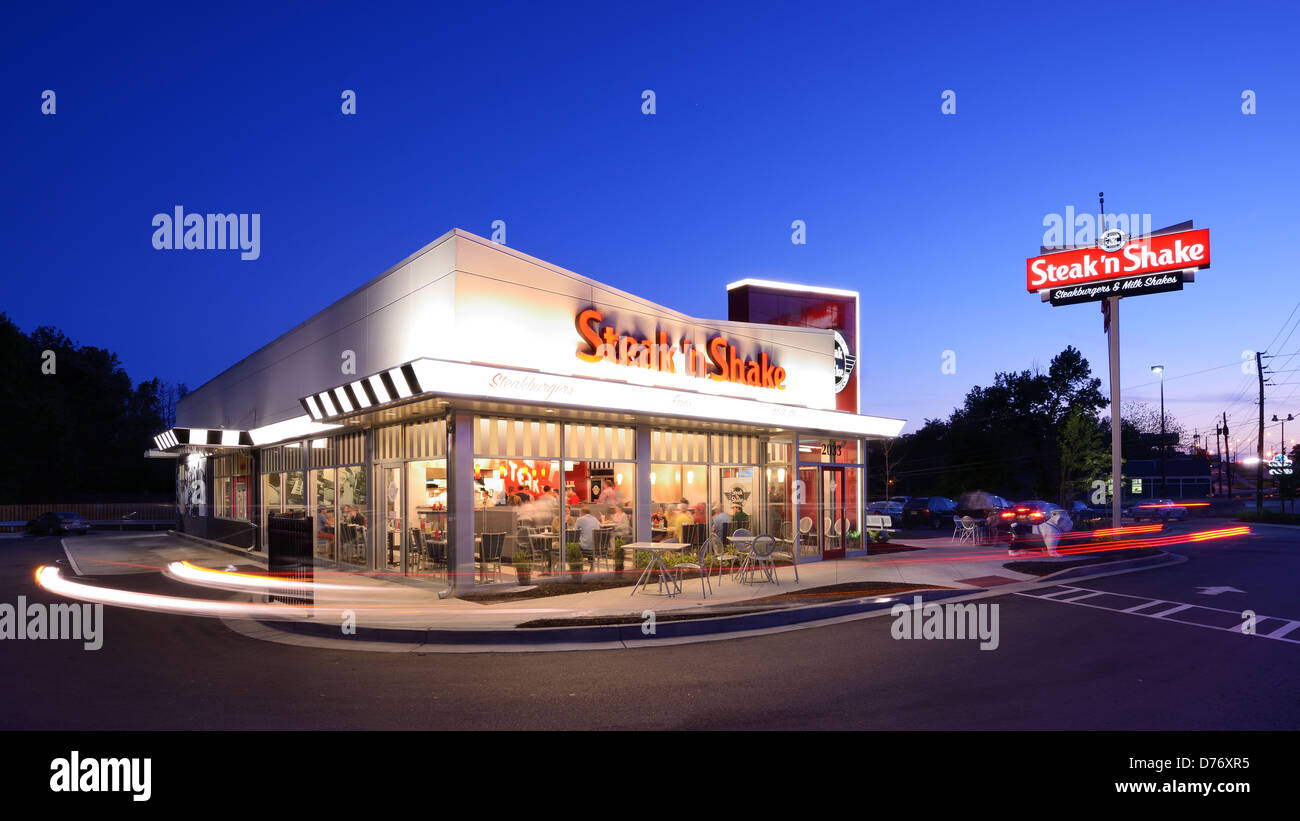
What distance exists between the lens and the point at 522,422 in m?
14.8

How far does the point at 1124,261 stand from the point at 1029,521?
31.2 feet

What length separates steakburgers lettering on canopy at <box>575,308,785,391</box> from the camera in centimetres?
1555

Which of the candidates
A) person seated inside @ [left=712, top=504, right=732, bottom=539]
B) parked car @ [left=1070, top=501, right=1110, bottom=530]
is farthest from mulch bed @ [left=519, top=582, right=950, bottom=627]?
parked car @ [left=1070, top=501, right=1110, bottom=530]

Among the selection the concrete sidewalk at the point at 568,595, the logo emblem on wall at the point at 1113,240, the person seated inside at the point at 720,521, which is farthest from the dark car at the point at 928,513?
the person seated inside at the point at 720,521

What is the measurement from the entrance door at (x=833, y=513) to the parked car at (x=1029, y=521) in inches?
251

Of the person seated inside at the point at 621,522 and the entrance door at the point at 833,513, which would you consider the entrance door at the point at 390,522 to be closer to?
the person seated inside at the point at 621,522

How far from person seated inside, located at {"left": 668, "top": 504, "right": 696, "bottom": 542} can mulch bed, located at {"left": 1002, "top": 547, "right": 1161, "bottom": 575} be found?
299 inches

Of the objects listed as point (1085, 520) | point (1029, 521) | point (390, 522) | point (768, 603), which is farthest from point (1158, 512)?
point (390, 522)

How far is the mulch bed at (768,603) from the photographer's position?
10.4 m

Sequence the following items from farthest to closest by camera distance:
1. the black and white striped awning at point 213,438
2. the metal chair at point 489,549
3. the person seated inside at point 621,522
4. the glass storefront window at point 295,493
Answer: the black and white striped awning at point 213,438, the glass storefront window at point 295,493, the person seated inside at point 621,522, the metal chair at point 489,549

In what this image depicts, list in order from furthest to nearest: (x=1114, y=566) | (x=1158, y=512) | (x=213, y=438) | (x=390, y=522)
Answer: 1. (x=1158, y=512)
2. (x=213, y=438)
3. (x=1114, y=566)
4. (x=390, y=522)

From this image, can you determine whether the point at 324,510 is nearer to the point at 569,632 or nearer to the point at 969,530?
the point at 569,632
